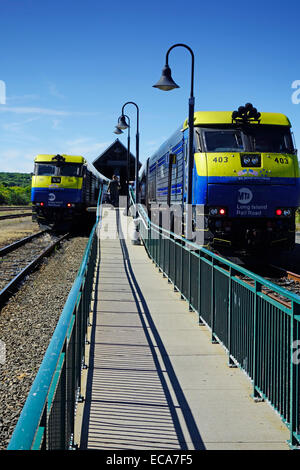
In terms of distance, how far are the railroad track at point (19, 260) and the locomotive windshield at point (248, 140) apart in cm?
586

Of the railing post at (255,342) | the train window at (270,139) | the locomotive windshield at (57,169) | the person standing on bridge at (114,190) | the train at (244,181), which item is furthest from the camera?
the person standing on bridge at (114,190)

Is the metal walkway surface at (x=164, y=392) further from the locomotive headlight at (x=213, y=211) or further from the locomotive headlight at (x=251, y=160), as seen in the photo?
the locomotive headlight at (x=251, y=160)

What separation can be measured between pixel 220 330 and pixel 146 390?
188cm

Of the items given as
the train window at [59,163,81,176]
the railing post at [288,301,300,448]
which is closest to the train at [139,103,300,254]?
the railing post at [288,301,300,448]

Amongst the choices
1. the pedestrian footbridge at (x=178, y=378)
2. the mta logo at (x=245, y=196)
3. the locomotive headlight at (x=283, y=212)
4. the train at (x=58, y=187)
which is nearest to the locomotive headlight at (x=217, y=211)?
the mta logo at (x=245, y=196)

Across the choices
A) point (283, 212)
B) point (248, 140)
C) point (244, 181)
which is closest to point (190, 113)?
point (248, 140)

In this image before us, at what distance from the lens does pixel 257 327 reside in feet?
16.8

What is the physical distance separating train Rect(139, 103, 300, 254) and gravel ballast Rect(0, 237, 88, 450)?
3959 millimetres

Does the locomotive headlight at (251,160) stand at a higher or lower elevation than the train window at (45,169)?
lower

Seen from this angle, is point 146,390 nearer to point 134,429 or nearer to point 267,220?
point 134,429

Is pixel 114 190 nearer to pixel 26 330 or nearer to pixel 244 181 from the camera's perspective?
pixel 244 181

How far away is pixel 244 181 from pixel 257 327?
25.0ft

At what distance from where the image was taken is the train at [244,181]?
484 inches
